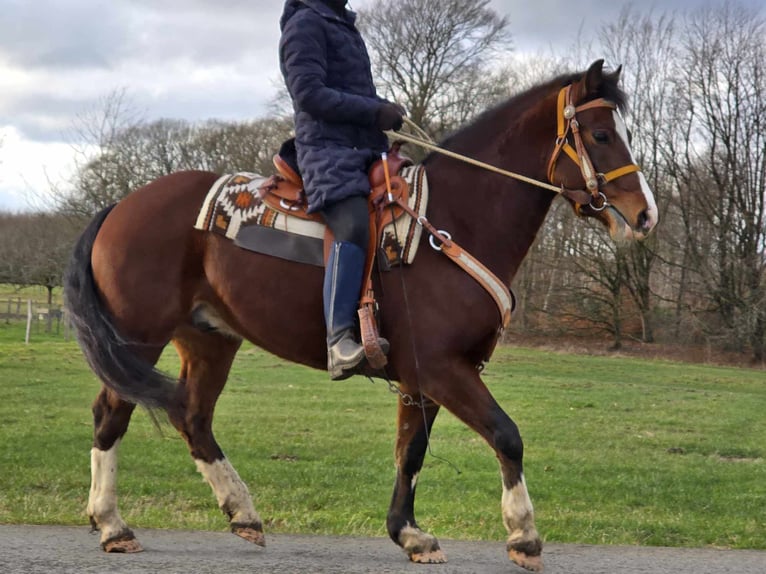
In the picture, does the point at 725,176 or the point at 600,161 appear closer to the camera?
the point at 600,161

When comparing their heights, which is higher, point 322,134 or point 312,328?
point 322,134

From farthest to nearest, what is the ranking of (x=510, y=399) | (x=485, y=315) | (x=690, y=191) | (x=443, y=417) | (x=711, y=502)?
(x=690, y=191) < (x=510, y=399) < (x=443, y=417) < (x=711, y=502) < (x=485, y=315)

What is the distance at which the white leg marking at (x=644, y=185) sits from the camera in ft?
16.2

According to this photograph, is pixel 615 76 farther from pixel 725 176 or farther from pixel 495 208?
pixel 725 176

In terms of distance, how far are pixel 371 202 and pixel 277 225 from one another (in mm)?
616

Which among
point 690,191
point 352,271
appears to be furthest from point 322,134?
point 690,191

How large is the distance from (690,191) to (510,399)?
23255 millimetres

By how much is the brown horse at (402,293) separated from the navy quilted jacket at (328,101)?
48 centimetres

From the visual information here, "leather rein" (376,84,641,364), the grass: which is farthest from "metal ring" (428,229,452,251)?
the grass

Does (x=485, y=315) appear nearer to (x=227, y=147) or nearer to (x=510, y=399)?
(x=510, y=399)

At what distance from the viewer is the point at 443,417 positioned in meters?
14.8

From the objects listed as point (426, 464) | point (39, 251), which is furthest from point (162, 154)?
point (426, 464)

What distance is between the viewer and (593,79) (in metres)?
5.21

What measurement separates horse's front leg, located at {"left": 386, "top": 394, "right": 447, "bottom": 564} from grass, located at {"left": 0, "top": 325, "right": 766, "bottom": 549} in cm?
120
